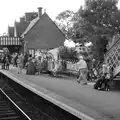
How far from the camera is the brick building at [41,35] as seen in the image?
46625 millimetres

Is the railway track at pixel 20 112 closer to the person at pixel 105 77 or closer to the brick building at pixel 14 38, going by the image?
the person at pixel 105 77

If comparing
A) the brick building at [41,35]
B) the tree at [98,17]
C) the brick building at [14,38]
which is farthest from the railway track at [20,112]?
the brick building at [14,38]

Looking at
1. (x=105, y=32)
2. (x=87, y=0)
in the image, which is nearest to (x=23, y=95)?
(x=105, y=32)

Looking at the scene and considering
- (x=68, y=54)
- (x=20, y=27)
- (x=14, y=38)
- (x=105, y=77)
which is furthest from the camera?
(x=20, y=27)

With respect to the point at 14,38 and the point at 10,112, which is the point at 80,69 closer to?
the point at 10,112

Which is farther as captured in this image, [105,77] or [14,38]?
[14,38]

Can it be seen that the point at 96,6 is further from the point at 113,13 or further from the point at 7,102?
the point at 7,102

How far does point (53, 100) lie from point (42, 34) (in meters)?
38.7

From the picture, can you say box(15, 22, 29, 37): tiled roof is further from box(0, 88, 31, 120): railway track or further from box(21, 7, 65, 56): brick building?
box(0, 88, 31, 120): railway track

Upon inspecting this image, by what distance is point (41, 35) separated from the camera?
157 feet

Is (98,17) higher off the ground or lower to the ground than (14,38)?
higher

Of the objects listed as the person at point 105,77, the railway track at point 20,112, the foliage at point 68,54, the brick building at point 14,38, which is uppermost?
the brick building at point 14,38

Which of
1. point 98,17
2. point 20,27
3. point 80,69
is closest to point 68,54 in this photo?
point 80,69

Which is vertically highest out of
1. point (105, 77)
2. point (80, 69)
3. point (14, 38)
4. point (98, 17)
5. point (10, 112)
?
point (98, 17)
